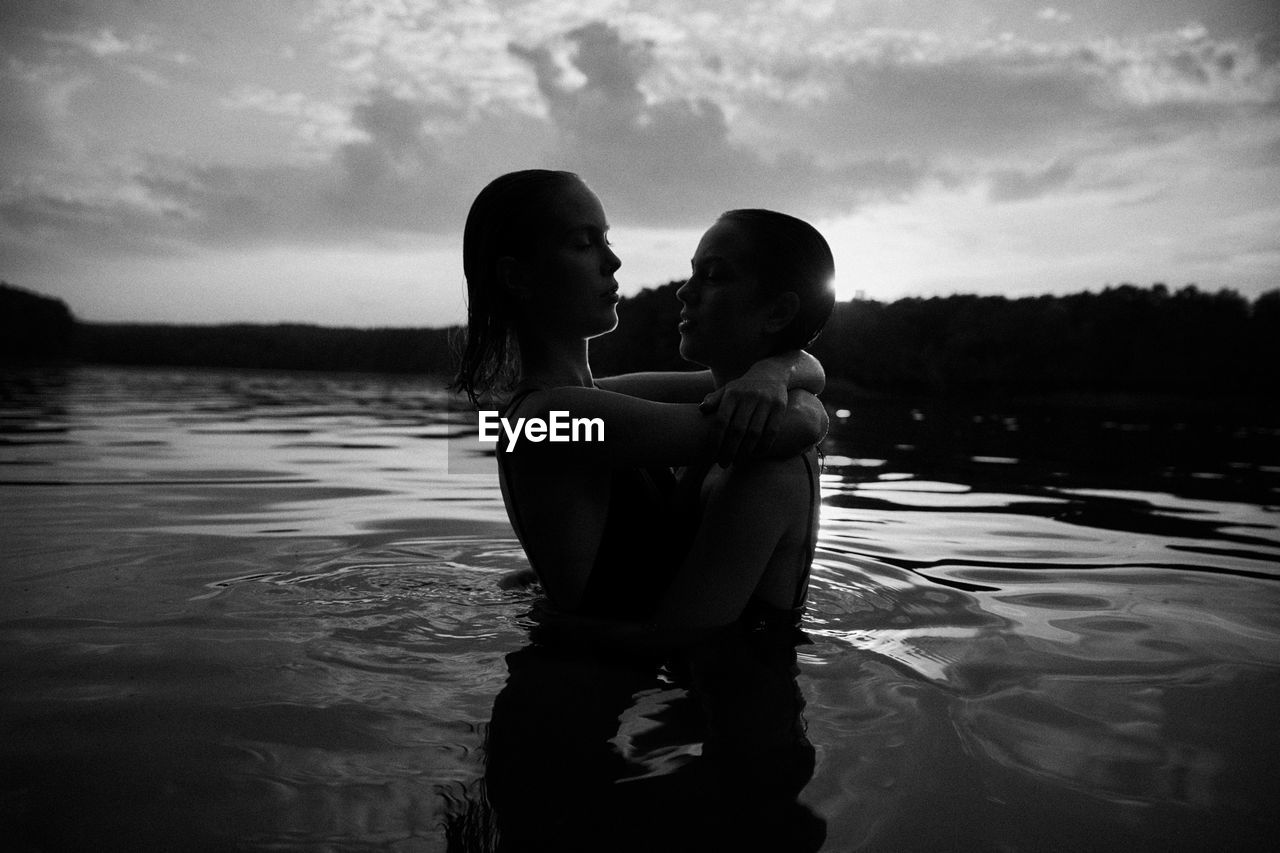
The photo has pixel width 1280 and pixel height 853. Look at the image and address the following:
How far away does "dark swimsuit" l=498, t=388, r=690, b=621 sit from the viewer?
7.69ft

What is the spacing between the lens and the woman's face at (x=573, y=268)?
2.34 meters

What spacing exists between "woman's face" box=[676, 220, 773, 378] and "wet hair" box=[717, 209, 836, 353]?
27 mm

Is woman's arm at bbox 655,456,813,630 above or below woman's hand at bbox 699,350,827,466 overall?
below

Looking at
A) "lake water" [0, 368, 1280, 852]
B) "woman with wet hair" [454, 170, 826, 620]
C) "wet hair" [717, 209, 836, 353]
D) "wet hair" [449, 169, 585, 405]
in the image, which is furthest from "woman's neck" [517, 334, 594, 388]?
"lake water" [0, 368, 1280, 852]

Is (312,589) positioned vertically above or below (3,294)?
below

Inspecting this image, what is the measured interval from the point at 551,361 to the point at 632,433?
450 mm

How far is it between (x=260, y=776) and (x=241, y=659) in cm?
79

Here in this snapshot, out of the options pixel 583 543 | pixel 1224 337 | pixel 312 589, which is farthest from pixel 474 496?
pixel 1224 337

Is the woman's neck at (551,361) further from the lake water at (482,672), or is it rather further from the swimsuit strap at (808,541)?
the lake water at (482,672)

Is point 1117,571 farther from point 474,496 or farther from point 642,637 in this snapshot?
point 474,496

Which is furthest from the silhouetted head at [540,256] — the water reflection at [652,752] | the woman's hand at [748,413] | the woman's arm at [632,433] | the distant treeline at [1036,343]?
the distant treeline at [1036,343]

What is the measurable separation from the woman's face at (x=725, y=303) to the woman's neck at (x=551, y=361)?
1.18 feet

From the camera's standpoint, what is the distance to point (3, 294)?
3822cm

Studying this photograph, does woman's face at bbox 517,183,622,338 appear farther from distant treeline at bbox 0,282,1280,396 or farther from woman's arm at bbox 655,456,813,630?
distant treeline at bbox 0,282,1280,396
